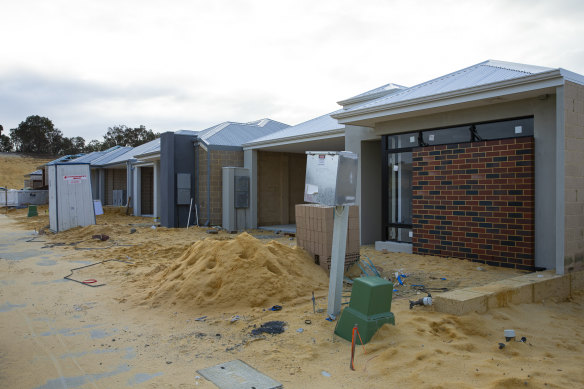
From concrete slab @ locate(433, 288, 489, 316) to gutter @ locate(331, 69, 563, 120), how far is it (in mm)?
3742

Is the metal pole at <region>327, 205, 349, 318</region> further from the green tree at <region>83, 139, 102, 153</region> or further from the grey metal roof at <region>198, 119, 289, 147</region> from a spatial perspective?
the green tree at <region>83, 139, 102, 153</region>

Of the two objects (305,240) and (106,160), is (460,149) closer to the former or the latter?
(305,240)

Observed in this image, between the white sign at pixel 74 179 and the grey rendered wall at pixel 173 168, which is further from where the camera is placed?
the grey rendered wall at pixel 173 168

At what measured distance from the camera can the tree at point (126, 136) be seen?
190ft

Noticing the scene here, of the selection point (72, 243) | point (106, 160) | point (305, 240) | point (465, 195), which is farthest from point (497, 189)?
point (106, 160)

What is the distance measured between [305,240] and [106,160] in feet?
82.0

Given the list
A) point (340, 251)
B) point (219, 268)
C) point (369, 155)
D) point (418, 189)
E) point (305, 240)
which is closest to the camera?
point (340, 251)

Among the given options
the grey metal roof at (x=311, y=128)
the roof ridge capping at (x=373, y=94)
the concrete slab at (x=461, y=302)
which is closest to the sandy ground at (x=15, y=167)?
the grey metal roof at (x=311, y=128)

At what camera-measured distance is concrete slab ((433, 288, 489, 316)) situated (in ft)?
16.0

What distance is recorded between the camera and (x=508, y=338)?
4.32 metres

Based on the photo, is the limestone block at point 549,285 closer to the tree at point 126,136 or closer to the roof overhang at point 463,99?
the roof overhang at point 463,99

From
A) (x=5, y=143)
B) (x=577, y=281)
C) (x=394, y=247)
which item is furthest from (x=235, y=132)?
(x=5, y=143)

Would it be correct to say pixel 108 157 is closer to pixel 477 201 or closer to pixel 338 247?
pixel 477 201

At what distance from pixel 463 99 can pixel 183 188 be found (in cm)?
1167
